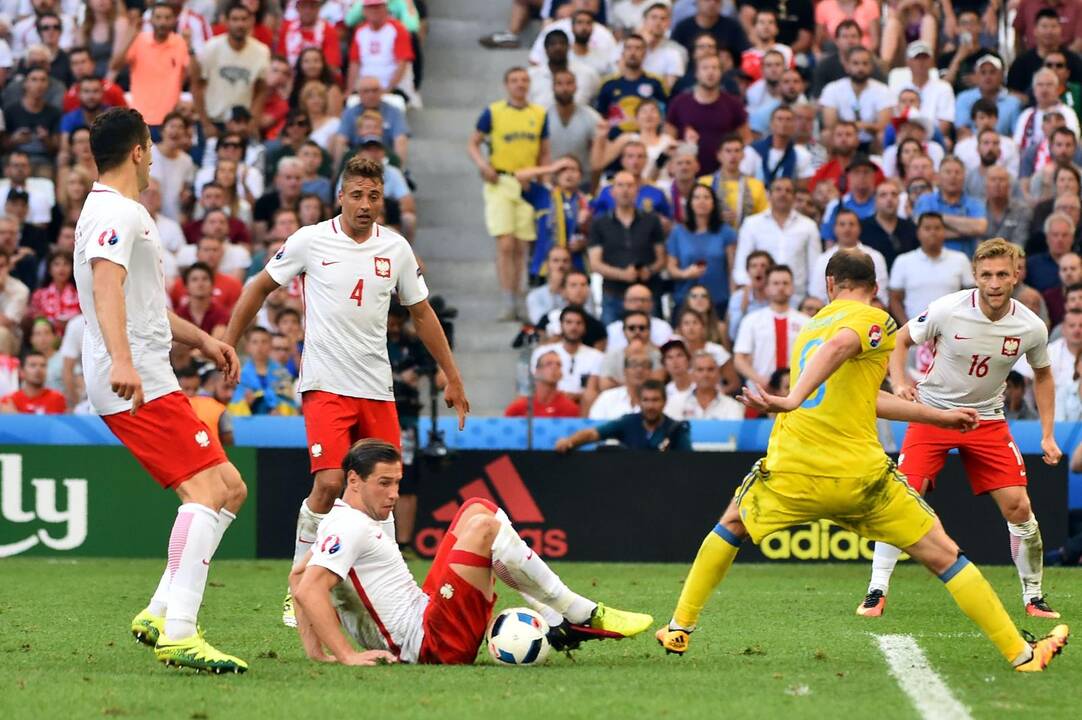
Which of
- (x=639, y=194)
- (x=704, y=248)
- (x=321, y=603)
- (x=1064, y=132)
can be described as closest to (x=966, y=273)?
(x=1064, y=132)

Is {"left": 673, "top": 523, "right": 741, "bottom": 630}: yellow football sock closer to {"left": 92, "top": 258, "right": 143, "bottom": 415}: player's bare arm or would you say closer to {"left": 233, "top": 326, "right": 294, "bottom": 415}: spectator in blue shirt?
{"left": 92, "top": 258, "right": 143, "bottom": 415}: player's bare arm

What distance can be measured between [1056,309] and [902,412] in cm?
Answer: 893

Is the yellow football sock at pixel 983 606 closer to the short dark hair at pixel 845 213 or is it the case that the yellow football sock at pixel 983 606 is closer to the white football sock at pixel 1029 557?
the white football sock at pixel 1029 557

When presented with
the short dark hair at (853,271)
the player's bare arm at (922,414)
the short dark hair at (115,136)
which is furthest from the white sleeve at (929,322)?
the short dark hair at (115,136)

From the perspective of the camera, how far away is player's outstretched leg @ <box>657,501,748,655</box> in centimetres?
838

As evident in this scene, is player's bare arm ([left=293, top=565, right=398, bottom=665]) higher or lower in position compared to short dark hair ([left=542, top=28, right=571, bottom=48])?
lower

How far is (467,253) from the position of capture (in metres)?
19.9

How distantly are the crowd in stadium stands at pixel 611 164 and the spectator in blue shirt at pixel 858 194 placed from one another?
0.11 ft

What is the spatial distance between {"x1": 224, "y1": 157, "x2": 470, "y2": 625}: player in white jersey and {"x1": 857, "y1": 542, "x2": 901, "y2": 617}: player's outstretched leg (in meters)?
2.79

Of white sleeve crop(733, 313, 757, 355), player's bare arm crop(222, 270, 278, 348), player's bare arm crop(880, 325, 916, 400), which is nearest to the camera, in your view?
player's bare arm crop(222, 270, 278, 348)

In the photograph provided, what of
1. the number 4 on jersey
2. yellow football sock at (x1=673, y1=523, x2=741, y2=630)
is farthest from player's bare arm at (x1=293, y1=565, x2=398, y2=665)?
the number 4 on jersey

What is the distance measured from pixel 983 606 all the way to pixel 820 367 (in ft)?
4.15

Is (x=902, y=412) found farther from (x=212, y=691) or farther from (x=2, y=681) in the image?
(x=2, y=681)

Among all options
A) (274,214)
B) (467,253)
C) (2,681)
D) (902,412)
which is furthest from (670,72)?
(2,681)
